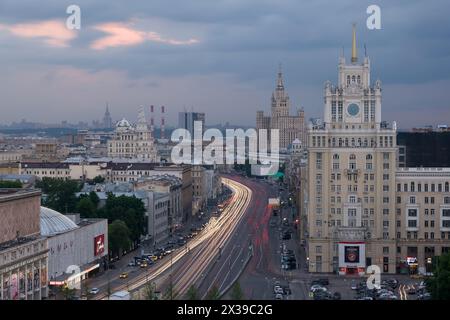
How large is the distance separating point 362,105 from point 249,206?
2325 centimetres

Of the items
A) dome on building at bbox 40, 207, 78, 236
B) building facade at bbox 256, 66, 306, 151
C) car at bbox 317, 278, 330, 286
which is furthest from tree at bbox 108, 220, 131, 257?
building facade at bbox 256, 66, 306, 151

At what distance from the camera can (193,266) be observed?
24.9 meters

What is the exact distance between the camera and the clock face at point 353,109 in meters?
25.4

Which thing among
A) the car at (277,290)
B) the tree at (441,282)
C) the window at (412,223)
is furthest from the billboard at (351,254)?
the tree at (441,282)

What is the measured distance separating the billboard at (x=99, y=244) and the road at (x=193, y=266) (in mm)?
1197

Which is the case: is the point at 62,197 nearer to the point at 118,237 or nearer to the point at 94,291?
the point at 118,237

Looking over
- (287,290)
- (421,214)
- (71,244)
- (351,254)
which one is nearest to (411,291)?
(287,290)

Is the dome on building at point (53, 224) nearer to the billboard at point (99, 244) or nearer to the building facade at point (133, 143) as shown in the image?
the billboard at point (99, 244)

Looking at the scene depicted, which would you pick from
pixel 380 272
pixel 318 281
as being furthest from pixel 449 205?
pixel 318 281

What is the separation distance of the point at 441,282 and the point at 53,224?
1032 cm

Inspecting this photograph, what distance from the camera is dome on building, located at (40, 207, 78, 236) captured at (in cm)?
2183

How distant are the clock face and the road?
18.5 feet

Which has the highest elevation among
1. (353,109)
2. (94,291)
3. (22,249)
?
(353,109)

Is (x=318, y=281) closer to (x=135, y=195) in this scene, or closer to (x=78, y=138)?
(x=135, y=195)
